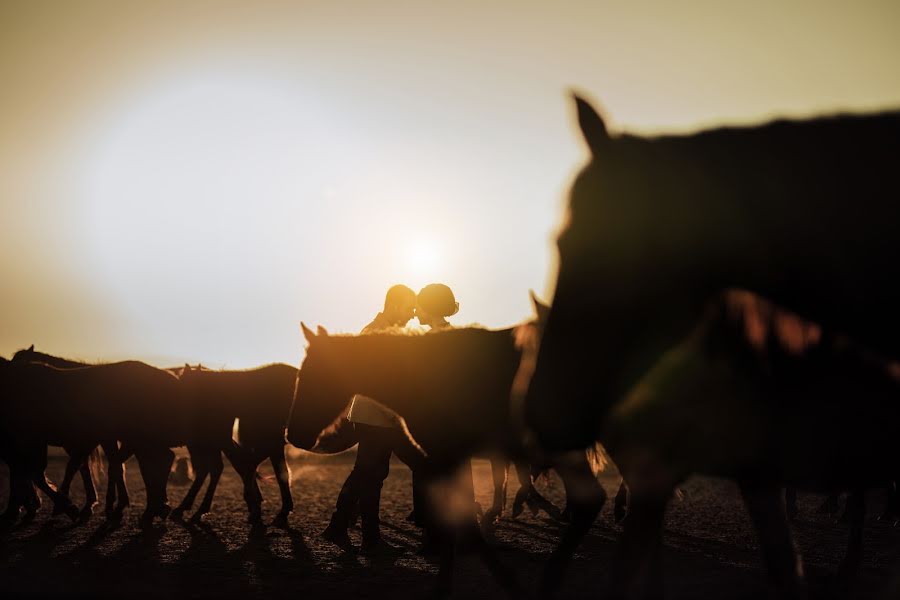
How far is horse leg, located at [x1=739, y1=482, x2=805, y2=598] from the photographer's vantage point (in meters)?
4.16

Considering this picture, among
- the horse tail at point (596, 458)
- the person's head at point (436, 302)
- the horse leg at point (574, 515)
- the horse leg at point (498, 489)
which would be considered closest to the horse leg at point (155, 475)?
the horse leg at point (498, 489)

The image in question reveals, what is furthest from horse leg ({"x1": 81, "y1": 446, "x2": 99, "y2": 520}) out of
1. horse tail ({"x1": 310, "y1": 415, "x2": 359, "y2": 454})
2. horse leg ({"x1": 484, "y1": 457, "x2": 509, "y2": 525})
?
horse leg ({"x1": 484, "y1": 457, "x2": 509, "y2": 525})

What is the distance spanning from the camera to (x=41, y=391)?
11688mm

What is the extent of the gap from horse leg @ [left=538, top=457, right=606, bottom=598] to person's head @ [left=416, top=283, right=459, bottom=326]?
132 inches

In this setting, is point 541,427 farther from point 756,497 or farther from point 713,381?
point 756,497

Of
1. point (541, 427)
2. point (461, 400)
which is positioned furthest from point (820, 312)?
point (461, 400)

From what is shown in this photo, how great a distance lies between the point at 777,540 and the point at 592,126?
3407 millimetres

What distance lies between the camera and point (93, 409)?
11.6 meters

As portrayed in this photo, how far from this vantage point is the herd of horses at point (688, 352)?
5.55 ft

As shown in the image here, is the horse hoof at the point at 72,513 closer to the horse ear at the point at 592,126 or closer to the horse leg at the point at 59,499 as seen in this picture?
the horse leg at the point at 59,499

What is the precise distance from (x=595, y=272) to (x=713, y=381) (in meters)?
2.37

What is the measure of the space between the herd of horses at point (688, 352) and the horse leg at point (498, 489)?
69 mm

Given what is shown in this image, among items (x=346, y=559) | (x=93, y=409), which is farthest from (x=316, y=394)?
(x=93, y=409)

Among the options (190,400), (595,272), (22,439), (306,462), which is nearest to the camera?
(595,272)
